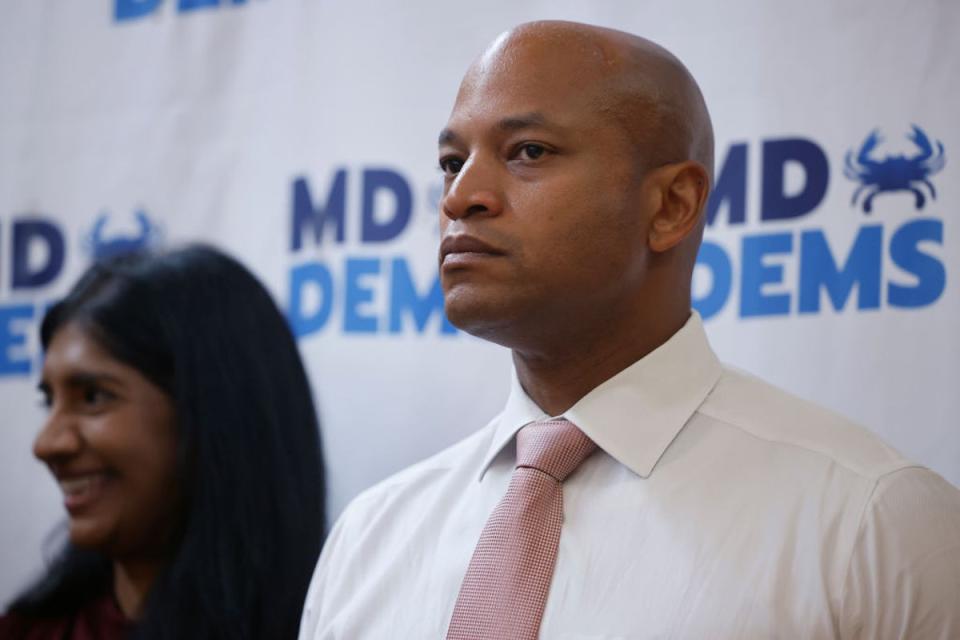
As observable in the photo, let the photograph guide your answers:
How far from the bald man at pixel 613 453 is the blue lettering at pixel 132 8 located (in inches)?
45.4

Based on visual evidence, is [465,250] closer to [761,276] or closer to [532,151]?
[532,151]

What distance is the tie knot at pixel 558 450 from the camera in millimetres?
1497

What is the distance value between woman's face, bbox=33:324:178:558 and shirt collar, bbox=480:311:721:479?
799 millimetres

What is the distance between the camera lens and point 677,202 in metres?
1.57

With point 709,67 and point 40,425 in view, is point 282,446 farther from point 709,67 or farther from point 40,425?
point 709,67

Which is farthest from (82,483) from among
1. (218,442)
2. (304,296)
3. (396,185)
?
(396,185)

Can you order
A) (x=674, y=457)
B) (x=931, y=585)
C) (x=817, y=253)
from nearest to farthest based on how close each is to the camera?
(x=931, y=585), (x=674, y=457), (x=817, y=253)

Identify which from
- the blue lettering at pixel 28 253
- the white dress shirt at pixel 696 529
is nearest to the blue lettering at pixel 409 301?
the white dress shirt at pixel 696 529

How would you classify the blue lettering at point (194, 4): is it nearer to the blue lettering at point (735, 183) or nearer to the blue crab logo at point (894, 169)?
the blue lettering at point (735, 183)

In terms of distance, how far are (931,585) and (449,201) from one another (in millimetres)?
668

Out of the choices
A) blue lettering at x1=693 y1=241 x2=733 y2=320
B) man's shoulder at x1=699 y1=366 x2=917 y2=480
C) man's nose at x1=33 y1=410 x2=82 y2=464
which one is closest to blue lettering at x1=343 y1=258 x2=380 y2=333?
man's nose at x1=33 y1=410 x2=82 y2=464

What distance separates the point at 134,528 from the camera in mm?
2131

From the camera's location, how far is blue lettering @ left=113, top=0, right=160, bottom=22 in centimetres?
250

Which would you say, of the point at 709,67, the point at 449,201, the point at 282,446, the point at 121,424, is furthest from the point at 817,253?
the point at 121,424
